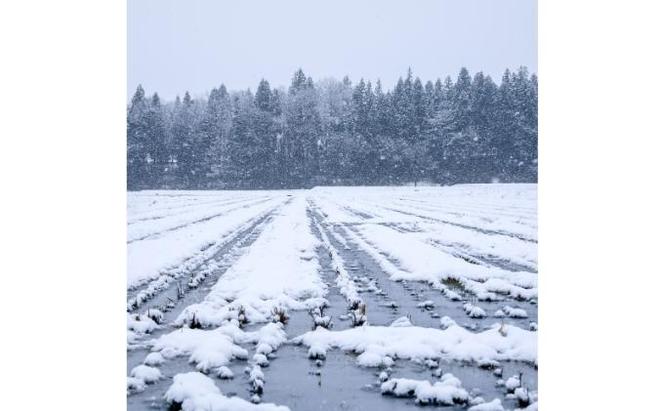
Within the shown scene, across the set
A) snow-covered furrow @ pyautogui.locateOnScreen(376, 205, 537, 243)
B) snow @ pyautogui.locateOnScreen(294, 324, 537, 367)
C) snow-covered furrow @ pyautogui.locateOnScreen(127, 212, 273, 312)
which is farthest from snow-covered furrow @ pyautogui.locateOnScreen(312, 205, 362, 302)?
snow-covered furrow @ pyautogui.locateOnScreen(376, 205, 537, 243)

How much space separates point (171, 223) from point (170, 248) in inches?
125

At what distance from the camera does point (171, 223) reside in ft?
32.4

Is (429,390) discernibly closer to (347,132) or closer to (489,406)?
(489,406)

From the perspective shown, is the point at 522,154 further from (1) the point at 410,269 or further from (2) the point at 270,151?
(2) the point at 270,151

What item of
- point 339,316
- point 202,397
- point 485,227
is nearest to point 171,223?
point 485,227

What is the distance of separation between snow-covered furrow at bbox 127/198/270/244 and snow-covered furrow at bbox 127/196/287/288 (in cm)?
11

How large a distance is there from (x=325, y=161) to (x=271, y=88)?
210 cm

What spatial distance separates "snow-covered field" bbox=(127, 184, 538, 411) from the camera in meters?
2.79

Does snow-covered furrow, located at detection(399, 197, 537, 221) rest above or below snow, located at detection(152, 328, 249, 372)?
above

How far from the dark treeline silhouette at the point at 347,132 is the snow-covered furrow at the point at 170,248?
728mm

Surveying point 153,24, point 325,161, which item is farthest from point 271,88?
point 325,161

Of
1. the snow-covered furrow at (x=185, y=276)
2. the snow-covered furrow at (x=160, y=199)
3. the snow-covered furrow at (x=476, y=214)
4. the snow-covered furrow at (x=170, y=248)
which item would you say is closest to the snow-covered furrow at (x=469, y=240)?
Answer: the snow-covered furrow at (x=476, y=214)

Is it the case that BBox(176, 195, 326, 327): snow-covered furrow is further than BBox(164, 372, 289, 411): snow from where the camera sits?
Yes

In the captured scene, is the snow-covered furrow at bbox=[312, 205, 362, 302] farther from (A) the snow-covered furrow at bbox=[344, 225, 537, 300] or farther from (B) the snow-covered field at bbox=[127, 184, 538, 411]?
(A) the snow-covered furrow at bbox=[344, 225, 537, 300]
